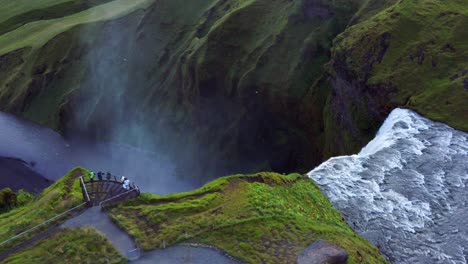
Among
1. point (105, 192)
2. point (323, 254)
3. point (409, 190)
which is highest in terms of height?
point (105, 192)

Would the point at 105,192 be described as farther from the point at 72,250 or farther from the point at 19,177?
the point at 19,177

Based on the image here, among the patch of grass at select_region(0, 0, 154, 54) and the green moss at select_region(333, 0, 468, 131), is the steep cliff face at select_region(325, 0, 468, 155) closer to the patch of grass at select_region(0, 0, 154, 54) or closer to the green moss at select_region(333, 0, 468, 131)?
the green moss at select_region(333, 0, 468, 131)

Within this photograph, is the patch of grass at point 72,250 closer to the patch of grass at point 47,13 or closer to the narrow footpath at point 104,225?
the narrow footpath at point 104,225

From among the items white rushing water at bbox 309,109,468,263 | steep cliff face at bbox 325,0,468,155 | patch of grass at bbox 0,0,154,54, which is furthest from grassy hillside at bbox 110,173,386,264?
patch of grass at bbox 0,0,154,54

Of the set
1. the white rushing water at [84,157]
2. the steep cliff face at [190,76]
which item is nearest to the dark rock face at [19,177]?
the white rushing water at [84,157]

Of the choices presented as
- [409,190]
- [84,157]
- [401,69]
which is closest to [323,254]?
[409,190]

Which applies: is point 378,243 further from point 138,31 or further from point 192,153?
point 138,31
